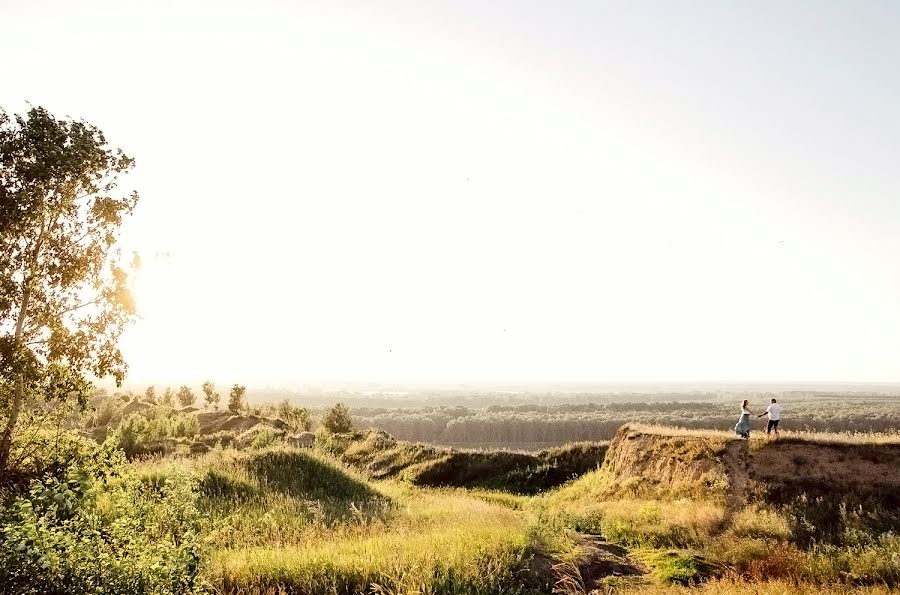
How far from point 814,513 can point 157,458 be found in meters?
27.6

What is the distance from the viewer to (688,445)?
1011 inches

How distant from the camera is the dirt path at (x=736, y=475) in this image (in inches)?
821

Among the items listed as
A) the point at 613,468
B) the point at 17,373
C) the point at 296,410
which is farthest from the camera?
the point at 296,410

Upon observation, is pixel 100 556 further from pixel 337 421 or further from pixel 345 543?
pixel 337 421

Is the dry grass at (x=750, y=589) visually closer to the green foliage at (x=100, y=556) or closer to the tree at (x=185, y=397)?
the green foliage at (x=100, y=556)

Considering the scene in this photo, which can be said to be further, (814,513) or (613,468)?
(613,468)

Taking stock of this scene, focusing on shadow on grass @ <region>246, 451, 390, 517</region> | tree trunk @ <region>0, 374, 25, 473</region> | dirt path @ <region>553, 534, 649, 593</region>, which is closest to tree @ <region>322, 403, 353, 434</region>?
shadow on grass @ <region>246, 451, 390, 517</region>

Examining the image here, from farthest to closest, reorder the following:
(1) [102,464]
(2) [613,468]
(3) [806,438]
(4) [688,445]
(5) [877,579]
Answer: (2) [613,468]
(4) [688,445]
(3) [806,438]
(5) [877,579]
(1) [102,464]

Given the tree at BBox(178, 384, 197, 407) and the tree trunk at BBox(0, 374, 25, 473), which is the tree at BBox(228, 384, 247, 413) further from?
the tree trunk at BBox(0, 374, 25, 473)

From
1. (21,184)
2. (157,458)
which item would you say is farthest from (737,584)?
(157,458)

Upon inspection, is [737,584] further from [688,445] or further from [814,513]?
[688,445]

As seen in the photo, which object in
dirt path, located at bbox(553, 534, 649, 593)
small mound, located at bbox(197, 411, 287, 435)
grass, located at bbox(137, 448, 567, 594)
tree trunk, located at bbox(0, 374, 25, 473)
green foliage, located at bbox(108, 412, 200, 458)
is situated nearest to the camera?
grass, located at bbox(137, 448, 567, 594)

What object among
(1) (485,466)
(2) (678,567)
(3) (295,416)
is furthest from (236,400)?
(2) (678,567)

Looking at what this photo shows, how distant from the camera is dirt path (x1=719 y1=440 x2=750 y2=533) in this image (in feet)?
68.4
